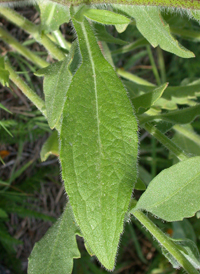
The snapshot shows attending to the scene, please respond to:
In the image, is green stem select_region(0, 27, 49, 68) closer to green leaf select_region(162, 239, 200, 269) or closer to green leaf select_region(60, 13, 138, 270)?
green leaf select_region(60, 13, 138, 270)

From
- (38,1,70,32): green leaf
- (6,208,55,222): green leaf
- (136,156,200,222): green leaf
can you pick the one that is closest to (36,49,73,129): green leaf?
(38,1,70,32): green leaf

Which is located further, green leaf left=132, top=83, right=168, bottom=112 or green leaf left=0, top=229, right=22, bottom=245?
green leaf left=0, top=229, right=22, bottom=245

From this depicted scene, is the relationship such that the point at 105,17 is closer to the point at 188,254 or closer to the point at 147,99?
the point at 147,99

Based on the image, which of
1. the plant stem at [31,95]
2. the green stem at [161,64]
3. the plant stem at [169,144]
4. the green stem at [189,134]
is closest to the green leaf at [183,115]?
the plant stem at [169,144]

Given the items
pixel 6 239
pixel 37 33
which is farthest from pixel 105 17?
pixel 6 239

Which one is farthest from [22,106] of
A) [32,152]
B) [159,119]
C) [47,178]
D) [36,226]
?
[159,119]

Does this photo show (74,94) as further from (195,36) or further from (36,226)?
(36,226)
